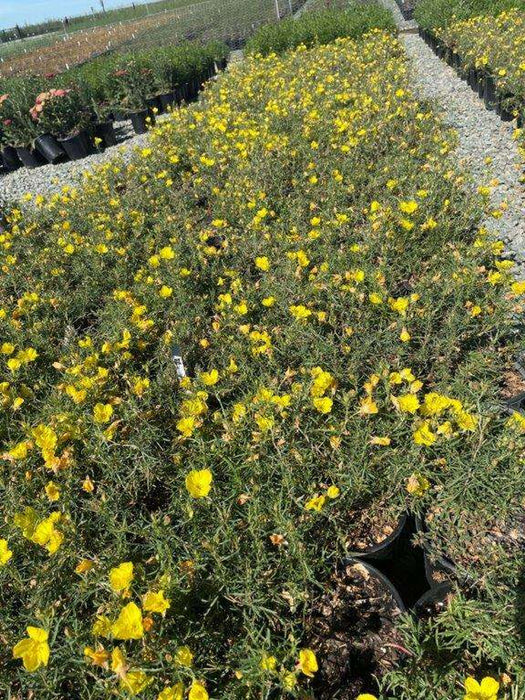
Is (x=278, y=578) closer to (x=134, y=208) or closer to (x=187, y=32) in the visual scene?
(x=134, y=208)

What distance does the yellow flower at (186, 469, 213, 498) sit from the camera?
6.03ft

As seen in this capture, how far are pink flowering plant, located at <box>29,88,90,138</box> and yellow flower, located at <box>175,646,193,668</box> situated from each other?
9660 mm

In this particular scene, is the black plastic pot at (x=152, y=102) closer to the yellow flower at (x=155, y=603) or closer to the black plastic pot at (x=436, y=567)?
the black plastic pot at (x=436, y=567)

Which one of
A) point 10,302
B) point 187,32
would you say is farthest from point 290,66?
point 187,32

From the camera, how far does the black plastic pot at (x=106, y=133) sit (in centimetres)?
952

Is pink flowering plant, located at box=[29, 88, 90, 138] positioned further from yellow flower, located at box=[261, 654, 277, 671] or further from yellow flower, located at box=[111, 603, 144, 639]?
yellow flower, located at box=[261, 654, 277, 671]

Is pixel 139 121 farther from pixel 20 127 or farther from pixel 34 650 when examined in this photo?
pixel 34 650

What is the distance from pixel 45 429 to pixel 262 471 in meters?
1.06

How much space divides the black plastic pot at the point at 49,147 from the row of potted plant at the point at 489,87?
7885mm

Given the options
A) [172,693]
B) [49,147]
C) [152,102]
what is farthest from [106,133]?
[172,693]

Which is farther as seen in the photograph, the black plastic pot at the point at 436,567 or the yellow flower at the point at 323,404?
the yellow flower at the point at 323,404

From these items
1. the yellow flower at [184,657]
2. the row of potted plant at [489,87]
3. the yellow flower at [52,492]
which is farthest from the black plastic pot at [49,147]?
the yellow flower at [184,657]

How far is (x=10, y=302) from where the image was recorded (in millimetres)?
3879

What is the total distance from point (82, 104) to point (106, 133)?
0.76 meters
